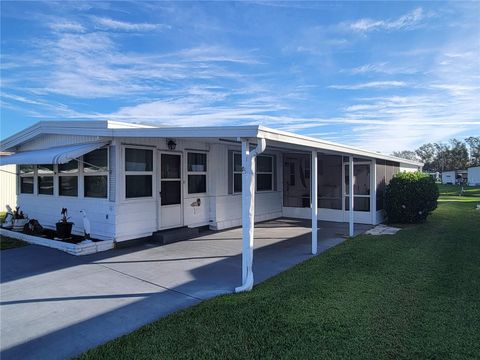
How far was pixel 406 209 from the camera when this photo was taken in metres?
11.6

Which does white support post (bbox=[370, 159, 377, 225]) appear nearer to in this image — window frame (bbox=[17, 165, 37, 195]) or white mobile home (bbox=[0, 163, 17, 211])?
window frame (bbox=[17, 165, 37, 195])

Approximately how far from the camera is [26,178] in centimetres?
1130

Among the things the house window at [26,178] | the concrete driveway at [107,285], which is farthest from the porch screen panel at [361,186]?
the house window at [26,178]

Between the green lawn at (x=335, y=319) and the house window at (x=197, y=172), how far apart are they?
4.67 m

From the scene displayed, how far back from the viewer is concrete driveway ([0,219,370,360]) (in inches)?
147

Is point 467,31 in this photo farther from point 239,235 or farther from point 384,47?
point 239,235

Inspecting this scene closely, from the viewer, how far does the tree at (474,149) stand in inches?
2851

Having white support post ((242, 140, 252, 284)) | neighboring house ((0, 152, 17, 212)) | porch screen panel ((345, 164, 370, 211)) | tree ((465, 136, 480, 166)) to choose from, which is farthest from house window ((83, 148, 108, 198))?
tree ((465, 136, 480, 166))

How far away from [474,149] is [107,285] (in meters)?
87.1

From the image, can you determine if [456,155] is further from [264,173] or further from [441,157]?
[264,173]

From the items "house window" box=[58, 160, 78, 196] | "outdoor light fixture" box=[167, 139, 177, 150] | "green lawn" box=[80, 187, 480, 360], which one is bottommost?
"green lawn" box=[80, 187, 480, 360]

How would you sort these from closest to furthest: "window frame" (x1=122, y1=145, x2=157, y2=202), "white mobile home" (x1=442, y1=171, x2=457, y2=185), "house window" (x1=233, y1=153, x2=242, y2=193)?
"window frame" (x1=122, y1=145, x2=157, y2=202)
"house window" (x1=233, y1=153, x2=242, y2=193)
"white mobile home" (x1=442, y1=171, x2=457, y2=185)

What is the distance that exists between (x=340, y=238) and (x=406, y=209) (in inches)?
154

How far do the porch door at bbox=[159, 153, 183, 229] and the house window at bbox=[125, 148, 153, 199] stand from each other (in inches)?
16.8
